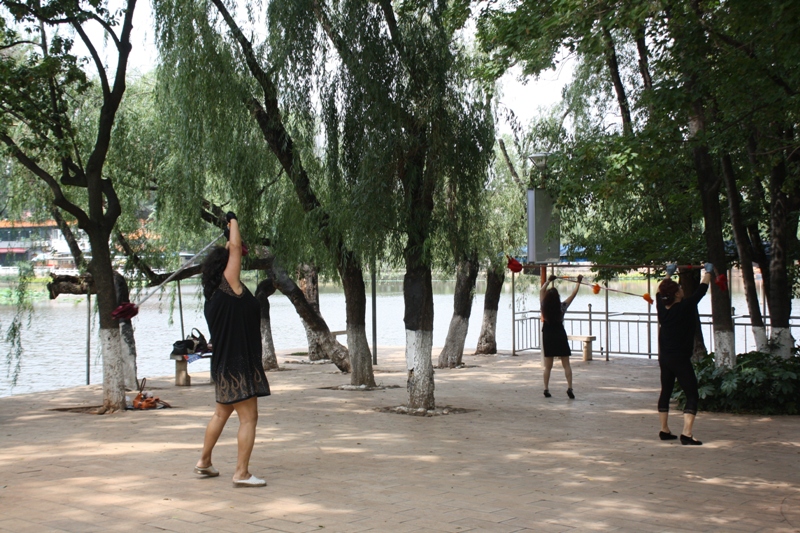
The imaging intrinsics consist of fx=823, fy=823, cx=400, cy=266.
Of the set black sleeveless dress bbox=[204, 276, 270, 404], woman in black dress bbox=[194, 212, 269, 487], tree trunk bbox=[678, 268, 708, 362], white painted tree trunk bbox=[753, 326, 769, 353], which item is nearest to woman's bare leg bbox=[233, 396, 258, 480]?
woman in black dress bbox=[194, 212, 269, 487]

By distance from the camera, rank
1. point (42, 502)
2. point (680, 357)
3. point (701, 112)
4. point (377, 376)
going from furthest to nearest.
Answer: point (377, 376) → point (701, 112) → point (680, 357) → point (42, 502)

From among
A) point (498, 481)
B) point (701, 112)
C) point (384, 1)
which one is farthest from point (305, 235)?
point (498, 481)

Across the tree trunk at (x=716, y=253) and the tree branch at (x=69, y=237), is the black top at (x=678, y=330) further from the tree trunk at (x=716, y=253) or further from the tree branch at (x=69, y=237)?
the tree branch at (x=69, y=237)

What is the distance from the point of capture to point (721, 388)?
10.9 meters

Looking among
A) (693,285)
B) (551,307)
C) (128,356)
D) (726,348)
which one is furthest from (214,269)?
(693,285)

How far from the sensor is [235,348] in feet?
20.7

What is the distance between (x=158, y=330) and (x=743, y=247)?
2473 centimetres

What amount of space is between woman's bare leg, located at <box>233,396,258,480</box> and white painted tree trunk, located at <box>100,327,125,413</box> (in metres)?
5.72

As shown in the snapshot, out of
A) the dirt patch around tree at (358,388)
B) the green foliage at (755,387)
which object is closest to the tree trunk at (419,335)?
the dirt patch around tree at (358,388)

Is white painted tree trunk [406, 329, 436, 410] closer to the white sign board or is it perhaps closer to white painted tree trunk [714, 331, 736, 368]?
the white sign board

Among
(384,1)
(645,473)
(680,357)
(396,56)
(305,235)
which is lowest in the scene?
(645,473)

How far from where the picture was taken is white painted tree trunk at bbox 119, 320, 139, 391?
1399 cm

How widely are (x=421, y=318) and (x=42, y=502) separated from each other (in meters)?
5.85

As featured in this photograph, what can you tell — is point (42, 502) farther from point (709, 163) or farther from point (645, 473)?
point (709, 163)
